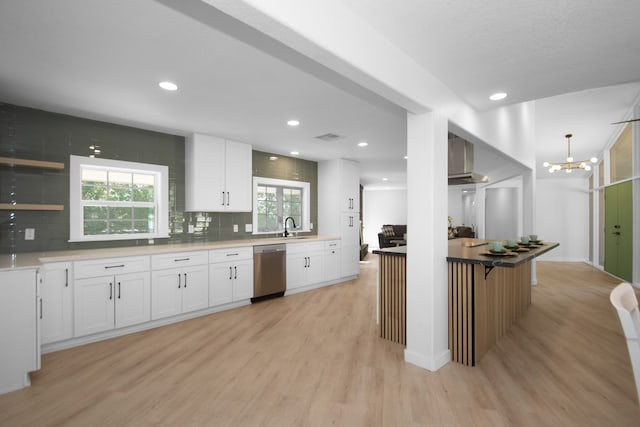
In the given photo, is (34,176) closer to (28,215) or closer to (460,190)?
(28,215)

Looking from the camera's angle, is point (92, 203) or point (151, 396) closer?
point (151, 396)

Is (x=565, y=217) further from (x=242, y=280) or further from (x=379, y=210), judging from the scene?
(x=242, y=280)

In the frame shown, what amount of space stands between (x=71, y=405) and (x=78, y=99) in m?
2.64

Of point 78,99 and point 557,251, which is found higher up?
point 78,99

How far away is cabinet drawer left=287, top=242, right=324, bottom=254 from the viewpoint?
17.0ft

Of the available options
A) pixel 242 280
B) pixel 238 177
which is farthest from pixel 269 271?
pixel 238 177

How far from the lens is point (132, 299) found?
134 inches

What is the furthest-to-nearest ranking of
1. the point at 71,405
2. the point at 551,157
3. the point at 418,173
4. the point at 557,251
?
the point at 557,251
the point at 551,157
the point at 418,173
the point at 71,405

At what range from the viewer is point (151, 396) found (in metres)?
2.24

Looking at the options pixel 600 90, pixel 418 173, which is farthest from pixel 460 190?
pixel 418 173

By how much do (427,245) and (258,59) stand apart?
1.97m

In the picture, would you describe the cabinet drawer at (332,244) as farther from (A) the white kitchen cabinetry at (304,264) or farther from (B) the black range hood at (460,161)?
(B) the black range hood at (460,161)

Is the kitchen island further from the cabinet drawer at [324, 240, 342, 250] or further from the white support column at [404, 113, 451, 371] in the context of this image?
the cabinet drawer at [324, 240, 342, 250]

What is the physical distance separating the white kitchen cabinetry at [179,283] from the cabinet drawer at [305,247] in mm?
1487
